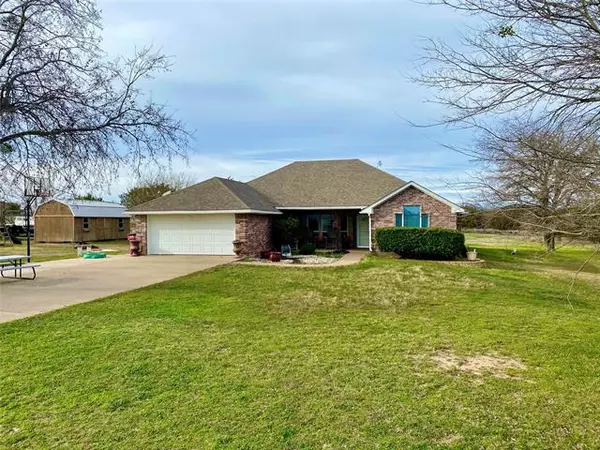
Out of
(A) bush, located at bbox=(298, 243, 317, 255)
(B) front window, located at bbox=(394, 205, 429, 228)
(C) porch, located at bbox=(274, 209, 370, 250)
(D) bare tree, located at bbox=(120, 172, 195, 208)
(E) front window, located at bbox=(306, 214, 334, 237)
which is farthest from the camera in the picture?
(D) bare tree, located at bbox=(120, 172, 195, 208)

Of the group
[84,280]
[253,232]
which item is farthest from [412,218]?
[84,280]

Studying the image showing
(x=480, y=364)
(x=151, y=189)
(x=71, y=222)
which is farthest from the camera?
(x=151, y=189)

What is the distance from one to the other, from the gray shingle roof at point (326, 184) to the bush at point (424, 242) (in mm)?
3632

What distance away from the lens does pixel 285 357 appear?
5.78m

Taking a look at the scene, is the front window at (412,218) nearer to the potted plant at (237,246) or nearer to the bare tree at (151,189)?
the potted plant at (237,246)

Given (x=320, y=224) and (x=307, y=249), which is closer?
(x=307, y=249)

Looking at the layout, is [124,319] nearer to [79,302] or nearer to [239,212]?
[79,302]

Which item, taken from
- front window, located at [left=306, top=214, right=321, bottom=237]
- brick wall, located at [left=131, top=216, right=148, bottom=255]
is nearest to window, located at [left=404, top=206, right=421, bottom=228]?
front window, located at [left=306, top=214, right=321, bottom=237]

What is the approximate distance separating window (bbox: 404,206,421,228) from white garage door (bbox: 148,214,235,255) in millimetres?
8328

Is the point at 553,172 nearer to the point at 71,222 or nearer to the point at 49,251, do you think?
the point at 49,251

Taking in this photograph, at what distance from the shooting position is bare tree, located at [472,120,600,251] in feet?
12.2

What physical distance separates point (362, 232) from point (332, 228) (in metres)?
1.88

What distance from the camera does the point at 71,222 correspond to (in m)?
32.9

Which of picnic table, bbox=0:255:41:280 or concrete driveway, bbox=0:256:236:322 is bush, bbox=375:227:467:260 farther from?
picnic table, bbox=0:255:41:280
